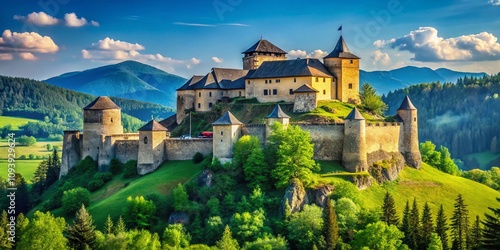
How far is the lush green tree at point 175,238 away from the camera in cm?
5300

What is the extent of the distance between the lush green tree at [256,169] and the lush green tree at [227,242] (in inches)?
325

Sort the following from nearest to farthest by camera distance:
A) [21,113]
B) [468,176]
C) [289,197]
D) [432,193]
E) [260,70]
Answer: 1. [289,197]
2. [432,193]
3. [260,70]
4. [468,176]
5. [21,113]

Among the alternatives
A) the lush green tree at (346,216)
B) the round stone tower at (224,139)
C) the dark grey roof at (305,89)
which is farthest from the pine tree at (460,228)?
the round stone tower at (224,139)

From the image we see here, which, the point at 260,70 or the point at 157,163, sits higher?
the point at 260,70

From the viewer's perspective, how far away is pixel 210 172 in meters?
61.6

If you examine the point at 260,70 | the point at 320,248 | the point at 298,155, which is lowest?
the point at 320,248

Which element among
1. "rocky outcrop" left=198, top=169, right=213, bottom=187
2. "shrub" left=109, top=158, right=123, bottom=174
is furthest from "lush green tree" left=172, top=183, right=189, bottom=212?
"shrub" left=109, top=158, right=123, bottom=174

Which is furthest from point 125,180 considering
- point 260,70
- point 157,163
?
point 260,70

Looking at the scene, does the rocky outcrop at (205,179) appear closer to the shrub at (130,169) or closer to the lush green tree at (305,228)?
the lush green tree at (305,228)

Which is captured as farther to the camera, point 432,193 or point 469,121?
point 469,121

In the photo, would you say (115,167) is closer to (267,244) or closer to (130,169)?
(130,169)

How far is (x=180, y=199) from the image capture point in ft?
191

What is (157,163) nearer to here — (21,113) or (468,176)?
(468,176)

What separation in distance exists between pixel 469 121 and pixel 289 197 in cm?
15399
